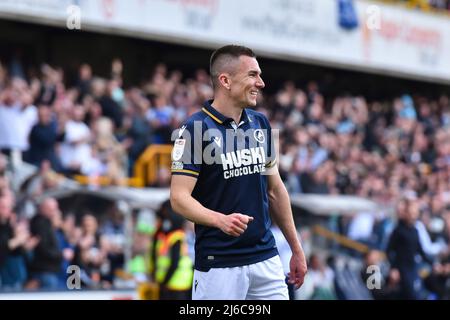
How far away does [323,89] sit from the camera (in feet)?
82.4

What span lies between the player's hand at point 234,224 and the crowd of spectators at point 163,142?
7212 mm

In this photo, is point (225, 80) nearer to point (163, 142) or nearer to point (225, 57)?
point (225, 57)

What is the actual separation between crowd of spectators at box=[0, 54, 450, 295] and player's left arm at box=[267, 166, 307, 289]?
22.0 feet

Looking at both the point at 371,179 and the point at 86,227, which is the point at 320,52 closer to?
the point at 371,179

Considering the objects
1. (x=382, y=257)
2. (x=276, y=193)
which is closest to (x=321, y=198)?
(x=382, y=257)

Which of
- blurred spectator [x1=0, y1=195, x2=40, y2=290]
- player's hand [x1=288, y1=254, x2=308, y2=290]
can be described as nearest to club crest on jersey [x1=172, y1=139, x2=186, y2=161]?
player's hand [x1=288, y1=254, x2=308, y2=290]

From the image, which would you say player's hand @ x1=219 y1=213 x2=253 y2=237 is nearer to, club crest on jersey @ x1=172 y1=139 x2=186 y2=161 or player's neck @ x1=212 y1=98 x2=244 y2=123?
club crest on jersey @ x1=172 y1=139 x2=186 y2=161

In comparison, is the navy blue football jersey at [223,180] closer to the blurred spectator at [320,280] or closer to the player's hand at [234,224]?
the player's hand at [234,224]

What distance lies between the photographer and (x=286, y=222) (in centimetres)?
680

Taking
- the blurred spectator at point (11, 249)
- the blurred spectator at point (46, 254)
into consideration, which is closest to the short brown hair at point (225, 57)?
the blurred spectator at point (11, 249)

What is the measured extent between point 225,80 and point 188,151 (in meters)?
0.55

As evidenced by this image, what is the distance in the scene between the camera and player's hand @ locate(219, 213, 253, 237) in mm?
6066

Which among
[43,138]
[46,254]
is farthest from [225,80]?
[43,138]

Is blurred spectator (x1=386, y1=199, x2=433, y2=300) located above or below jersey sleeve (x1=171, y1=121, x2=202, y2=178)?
below
